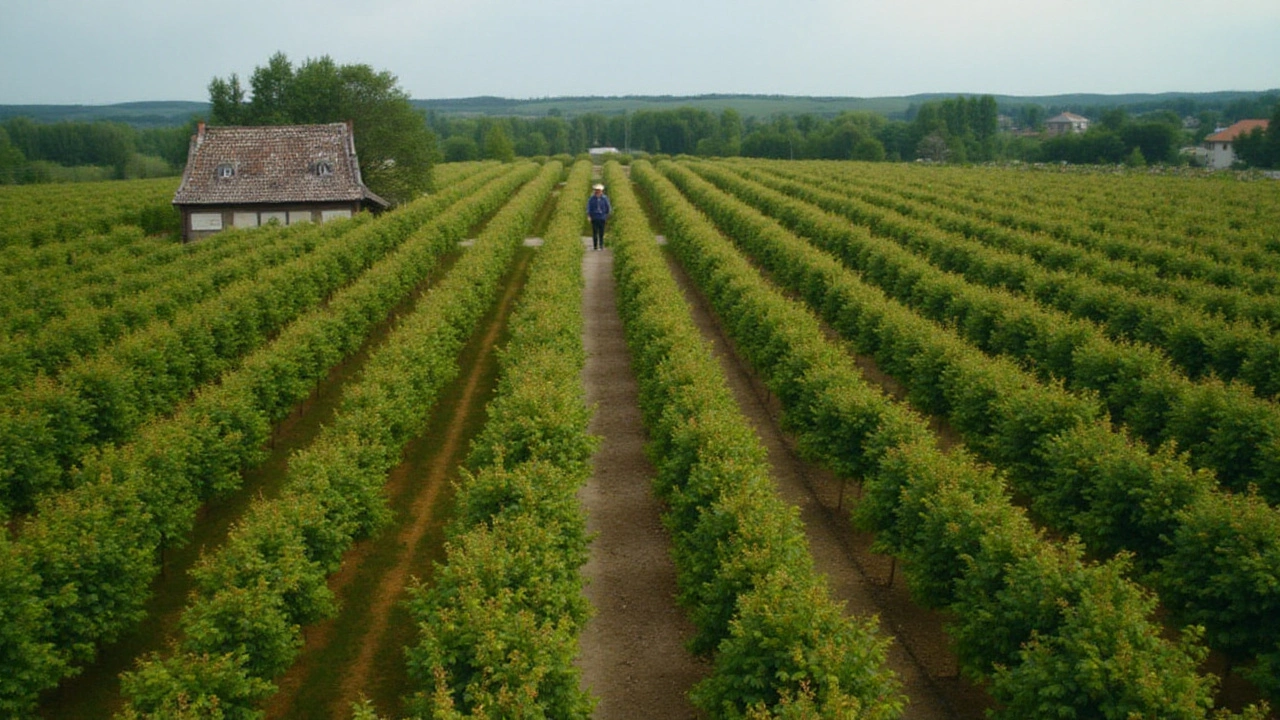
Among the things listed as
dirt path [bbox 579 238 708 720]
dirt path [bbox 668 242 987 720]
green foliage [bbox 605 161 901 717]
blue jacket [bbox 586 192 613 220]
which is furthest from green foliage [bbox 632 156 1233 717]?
blue jacket [bbox 586 192 613 220]

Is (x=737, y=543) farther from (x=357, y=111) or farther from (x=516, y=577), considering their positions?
(x=357, y=111)

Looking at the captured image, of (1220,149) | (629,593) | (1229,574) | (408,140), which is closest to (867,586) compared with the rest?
(629,593)

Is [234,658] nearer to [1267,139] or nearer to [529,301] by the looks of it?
A: [529,301]

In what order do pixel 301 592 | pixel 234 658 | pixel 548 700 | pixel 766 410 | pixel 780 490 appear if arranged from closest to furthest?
1. pixel 548 700
2. pixel 234 658
3. pixel 301 592
4. pixel 780 490
5. pixel 766 410

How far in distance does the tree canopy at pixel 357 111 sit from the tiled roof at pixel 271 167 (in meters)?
5.69

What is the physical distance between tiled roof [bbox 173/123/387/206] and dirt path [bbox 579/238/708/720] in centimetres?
3025

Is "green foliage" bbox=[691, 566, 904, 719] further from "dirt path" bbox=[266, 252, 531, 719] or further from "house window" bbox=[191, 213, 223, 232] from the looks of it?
"house window" bbox=[191, 213, 223, 232]

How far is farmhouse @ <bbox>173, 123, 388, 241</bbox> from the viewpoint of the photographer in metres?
47.2

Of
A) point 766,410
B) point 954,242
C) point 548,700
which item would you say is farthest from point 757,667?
point 954,242

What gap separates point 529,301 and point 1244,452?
17.1 m

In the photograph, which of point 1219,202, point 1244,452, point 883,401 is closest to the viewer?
point 1244,452

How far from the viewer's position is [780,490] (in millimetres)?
18906

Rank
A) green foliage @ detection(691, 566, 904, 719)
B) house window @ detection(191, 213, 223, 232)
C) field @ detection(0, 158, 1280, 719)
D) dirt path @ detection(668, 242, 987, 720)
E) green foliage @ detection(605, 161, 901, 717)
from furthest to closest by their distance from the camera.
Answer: house window @ detection(191, 213, 223, 232)
dirt path @ detection(668, 242, 987, 720)
field @ detection(0, 158, 1280, 719)
green foliage @ detection(605, 161, 901, 717)
green foliage @ detection(691, 566, 904, 719)

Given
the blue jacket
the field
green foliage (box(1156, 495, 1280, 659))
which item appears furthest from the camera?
the blue jacket
